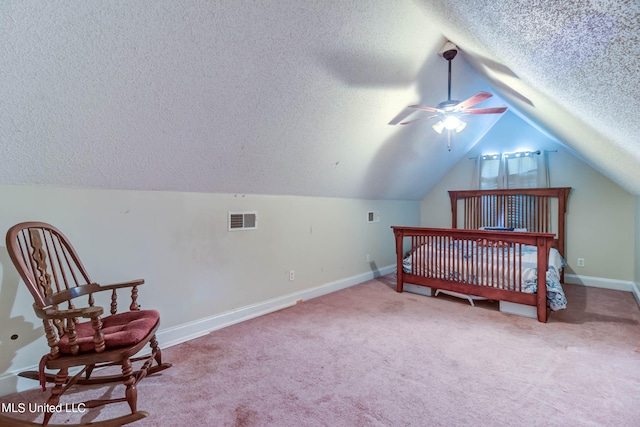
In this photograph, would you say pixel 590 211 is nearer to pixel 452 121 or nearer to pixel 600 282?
pixel 600 282

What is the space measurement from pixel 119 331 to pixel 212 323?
114 centimetres

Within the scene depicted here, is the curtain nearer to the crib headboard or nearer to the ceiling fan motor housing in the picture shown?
the crib headboard

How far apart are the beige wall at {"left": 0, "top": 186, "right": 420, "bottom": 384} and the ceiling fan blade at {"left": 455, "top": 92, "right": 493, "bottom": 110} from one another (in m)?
1.91

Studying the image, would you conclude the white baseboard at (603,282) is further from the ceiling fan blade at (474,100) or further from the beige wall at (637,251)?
the ceiling fan blade at (474,100)

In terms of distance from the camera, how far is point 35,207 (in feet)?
6.23

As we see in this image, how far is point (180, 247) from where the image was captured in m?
2.55

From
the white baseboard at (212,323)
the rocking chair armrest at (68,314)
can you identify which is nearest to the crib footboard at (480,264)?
the white baseboard at (212,323)

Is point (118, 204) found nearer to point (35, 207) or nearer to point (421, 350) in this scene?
point (35, 207)

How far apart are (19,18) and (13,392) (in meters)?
2.11

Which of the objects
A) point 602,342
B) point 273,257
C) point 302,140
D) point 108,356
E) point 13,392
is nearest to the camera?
point 108,356

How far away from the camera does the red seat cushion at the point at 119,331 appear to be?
1473 millimetres

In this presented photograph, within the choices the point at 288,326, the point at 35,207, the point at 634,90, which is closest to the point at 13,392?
the point at 35,207

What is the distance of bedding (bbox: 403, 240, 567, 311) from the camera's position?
9.93 feet

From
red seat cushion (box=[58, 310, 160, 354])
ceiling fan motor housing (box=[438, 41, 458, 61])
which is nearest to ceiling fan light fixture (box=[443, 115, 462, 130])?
ceiling fan motor housing (box=[438, 41, 458, 61])
